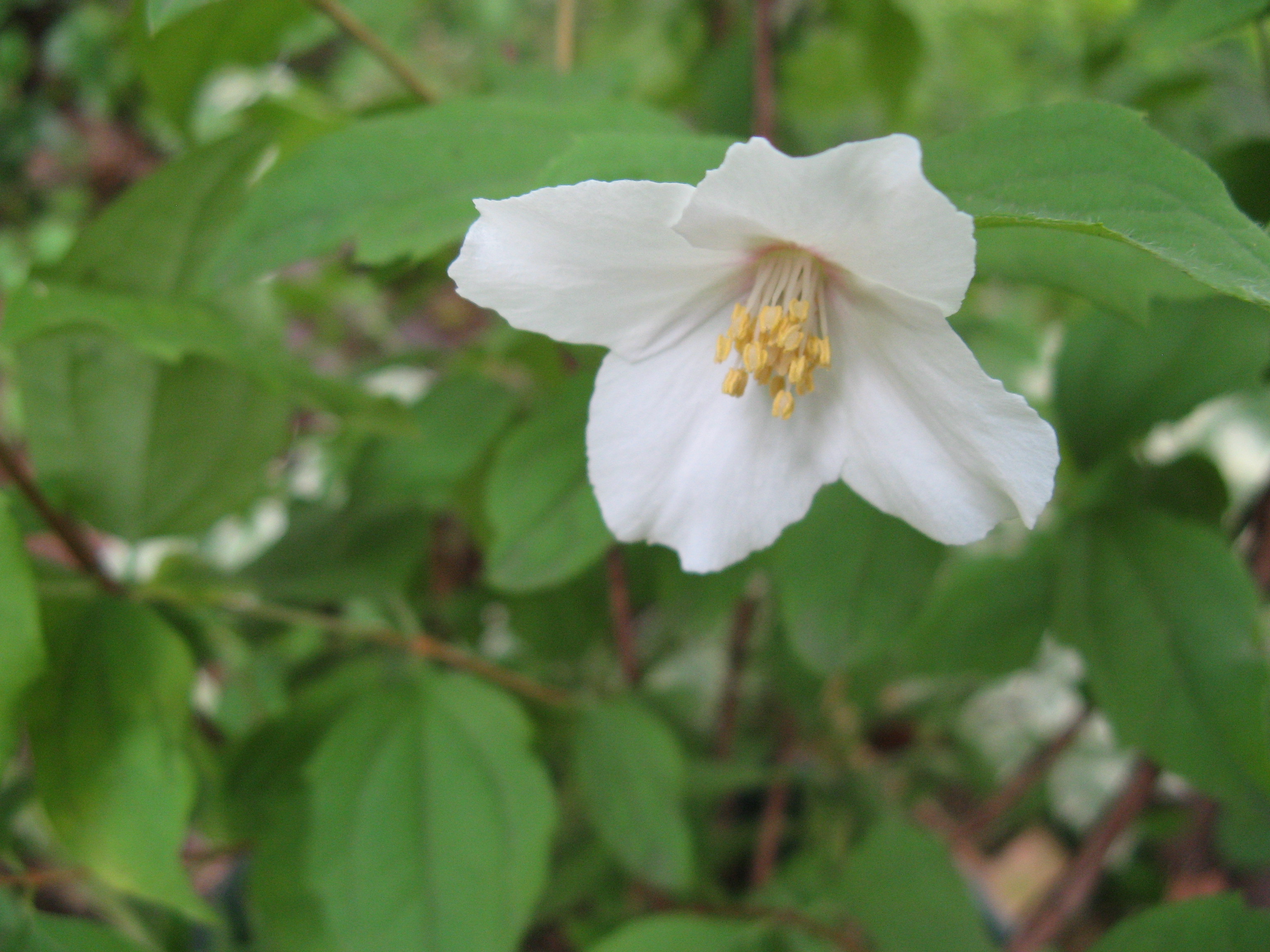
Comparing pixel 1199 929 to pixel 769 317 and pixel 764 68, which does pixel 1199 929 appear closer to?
pixel 769 317

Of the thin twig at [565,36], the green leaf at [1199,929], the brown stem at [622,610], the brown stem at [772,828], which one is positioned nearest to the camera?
the green leaf at [1199,929]

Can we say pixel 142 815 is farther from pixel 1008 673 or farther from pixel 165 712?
pixel 1008 673

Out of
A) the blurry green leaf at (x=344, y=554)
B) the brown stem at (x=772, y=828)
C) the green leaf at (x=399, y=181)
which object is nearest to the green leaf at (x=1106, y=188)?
the green leaf at (x=399, y=181)

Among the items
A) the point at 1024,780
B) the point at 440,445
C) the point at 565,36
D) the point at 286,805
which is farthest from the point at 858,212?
the point at 1024,780

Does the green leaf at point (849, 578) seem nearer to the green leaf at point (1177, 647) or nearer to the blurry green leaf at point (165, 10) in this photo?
the green leaf at point (1177, 647)

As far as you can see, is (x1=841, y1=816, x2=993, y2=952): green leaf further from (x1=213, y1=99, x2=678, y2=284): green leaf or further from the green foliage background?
(x1=213, y1=99, x2=678, y2=284): green leaf
